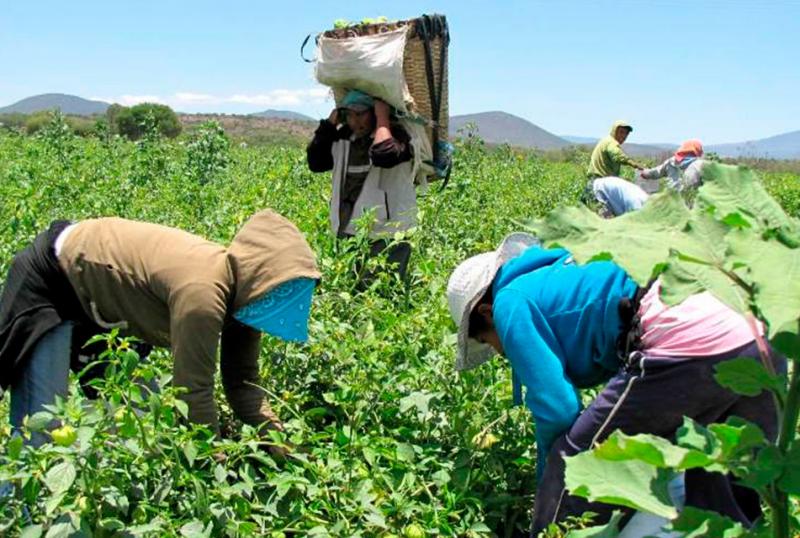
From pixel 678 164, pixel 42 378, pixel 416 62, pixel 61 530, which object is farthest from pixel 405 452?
pixel 678 164

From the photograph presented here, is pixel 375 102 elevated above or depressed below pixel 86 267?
above

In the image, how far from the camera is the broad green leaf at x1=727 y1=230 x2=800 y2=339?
69cm

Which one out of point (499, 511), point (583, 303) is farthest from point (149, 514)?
point (583, 303)

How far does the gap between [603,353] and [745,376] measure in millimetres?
1347

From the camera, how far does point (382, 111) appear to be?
427cm

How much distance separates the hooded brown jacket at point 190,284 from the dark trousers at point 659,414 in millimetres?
774

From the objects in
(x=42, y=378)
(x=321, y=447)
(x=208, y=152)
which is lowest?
(x=321, y=447)

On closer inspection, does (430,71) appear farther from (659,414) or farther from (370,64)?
(659,414)

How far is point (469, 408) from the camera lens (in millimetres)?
2566

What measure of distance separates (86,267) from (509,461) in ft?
4.26

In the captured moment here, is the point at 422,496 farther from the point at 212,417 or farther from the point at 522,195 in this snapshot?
the point at 522,195

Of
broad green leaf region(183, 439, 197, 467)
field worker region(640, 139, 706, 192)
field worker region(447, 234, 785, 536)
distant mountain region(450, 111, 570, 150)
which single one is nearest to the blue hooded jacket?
field worker region(447, 234, 785, 536)

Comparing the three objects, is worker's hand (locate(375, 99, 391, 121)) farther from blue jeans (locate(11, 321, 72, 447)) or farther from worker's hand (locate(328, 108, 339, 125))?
blue jeans (locate(11, 321, 72, 447))

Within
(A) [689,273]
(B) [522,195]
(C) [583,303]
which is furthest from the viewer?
(B) [522,195]
